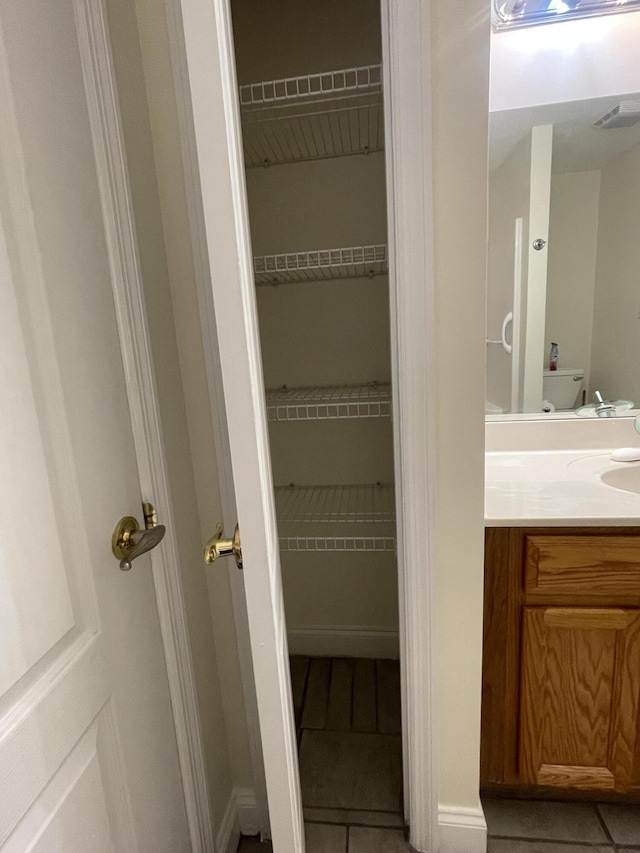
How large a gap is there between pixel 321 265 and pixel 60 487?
38.3 inches

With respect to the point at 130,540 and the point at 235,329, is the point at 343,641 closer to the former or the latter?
the point at 130,540

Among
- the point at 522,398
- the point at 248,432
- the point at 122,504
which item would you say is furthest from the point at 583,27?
the point at 122,504

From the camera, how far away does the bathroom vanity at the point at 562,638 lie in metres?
1.08

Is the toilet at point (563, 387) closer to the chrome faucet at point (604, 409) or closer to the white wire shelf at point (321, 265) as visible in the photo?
the chrome faucet at point (604, 409)

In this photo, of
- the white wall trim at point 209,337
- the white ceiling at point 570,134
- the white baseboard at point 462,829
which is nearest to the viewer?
the white wall trim at point 209,337

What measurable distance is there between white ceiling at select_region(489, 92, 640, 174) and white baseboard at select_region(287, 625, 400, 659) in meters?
1.69

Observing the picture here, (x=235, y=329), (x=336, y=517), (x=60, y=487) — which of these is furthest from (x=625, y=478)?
(x=60, y=487)

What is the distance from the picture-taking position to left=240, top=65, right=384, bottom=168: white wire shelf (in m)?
1.30

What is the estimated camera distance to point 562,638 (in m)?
1.13

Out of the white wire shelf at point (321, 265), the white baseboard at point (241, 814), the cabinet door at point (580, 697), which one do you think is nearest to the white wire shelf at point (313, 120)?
the white wire shelf at point (321, 265)

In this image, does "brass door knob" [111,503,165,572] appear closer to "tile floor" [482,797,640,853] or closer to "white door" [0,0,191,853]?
"white door" [0,0,191,853]

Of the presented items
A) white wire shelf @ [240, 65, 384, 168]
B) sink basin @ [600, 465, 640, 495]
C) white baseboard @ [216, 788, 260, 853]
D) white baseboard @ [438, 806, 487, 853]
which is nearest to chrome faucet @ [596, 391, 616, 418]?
sink basin @ [600, 465, 640, 495]

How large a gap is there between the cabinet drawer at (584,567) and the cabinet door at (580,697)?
0.05 m

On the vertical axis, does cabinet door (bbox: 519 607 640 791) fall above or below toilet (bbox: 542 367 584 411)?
below
